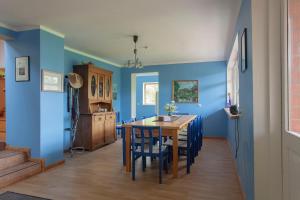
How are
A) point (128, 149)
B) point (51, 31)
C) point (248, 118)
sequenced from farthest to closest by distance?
point (51, 31) → point (128, 149) → point (248, 118)

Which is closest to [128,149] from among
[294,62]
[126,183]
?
[126,183]

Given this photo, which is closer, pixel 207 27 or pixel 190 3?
pixel 190 3

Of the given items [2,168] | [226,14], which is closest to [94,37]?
[226,14]

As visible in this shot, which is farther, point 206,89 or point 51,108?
point 206,89

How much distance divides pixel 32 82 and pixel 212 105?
4.73 meters

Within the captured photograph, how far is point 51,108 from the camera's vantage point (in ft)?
11.8

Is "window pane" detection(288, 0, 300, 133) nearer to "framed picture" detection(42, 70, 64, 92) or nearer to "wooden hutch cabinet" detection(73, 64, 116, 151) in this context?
"framed picture" detection(42, 70, 64, 92)

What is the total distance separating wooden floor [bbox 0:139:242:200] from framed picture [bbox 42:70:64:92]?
1361 millimetres

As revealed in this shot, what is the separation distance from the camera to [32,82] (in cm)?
342

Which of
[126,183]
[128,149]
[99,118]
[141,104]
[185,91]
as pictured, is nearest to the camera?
[126,183]

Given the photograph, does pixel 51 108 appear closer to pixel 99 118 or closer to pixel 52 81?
pixel 52 81

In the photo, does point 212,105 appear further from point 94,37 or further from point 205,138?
point 94,37

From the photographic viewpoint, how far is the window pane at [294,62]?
1.39 metres

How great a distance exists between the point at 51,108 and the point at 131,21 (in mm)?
2009
